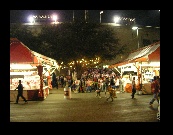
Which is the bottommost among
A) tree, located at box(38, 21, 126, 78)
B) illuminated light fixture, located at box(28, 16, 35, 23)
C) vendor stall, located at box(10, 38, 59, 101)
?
vendor stall, located at box(10, 38, 59, 101)

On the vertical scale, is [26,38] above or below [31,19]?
below

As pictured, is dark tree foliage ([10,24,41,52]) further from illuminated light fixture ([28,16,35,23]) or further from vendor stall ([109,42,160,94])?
vendor stall ([109,42,160,94])

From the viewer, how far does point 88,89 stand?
31.3 meters

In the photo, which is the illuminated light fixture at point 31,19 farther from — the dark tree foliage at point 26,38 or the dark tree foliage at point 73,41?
the dark tree foliage at point 26,38

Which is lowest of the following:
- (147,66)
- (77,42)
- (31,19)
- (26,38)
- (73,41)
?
(147,66)

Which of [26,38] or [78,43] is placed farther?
[26,38]

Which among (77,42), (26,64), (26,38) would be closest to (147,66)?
(26,64)

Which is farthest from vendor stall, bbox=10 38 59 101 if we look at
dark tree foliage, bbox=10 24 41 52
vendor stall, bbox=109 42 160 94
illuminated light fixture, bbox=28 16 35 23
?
illuminated light fixture, bbox=28 16 35 23

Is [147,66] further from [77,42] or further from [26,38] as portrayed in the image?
[26,38]

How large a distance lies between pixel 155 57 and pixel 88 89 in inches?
364

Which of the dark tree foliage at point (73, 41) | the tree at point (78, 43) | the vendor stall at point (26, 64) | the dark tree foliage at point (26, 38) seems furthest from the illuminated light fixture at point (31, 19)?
the vendor stall at point (26, 64)

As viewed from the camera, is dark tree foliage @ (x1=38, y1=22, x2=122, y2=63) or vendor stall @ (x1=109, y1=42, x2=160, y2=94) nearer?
vendor stall @ (x1=109, y1=42, x2=160, y2=94)

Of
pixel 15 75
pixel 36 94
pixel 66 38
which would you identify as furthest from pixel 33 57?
pixel 66 38

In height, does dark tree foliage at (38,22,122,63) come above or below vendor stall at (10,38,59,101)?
above
